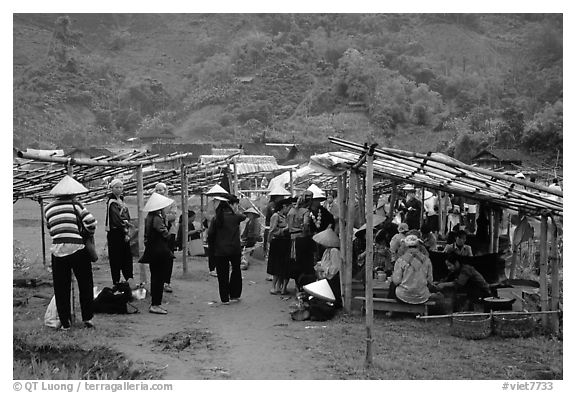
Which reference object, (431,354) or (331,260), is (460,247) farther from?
(431,354)

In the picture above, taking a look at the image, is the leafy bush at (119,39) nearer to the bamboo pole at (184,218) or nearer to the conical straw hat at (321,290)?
the bamboo pole at (184,218)

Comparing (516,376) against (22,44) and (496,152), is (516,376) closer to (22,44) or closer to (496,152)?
(496,152)

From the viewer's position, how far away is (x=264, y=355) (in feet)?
20.1

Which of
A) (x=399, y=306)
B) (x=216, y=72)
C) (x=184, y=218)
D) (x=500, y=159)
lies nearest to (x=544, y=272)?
(x=399, y=306)

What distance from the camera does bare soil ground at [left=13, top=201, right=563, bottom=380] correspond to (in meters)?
5.57

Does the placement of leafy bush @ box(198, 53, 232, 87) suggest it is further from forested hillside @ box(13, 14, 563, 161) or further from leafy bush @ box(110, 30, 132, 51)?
leafy bush @ box(110, 30, 132, 51)

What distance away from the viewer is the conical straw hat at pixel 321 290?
7.66 meters

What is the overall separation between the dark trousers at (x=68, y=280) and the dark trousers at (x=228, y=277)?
6.37 feet

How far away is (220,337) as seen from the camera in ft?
22.4

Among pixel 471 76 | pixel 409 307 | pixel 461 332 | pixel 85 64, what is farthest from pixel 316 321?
pixel 85 64

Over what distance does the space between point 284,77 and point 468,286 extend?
9067cm

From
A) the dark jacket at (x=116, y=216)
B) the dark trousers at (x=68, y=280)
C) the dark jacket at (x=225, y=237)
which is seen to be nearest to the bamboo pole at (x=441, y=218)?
the dark jacket at (x=225, y=237)

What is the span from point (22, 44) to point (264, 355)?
4637 inches

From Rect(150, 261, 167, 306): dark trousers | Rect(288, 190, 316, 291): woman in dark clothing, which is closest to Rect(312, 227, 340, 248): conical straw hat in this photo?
Rect(288, 190, 316, 291): woman in dark clothing
